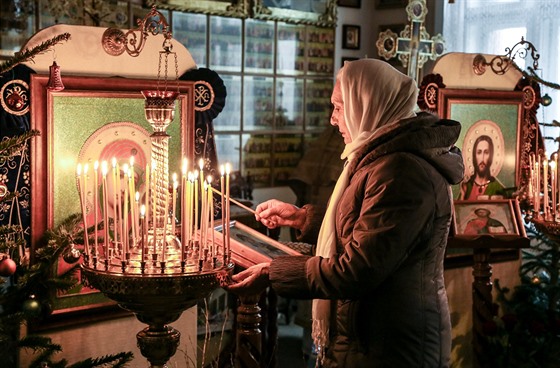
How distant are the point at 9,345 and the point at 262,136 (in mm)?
3904

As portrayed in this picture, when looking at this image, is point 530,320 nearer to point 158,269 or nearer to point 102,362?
point 102,362

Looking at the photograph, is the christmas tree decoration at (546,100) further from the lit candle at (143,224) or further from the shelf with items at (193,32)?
the lit candle at (143,224)

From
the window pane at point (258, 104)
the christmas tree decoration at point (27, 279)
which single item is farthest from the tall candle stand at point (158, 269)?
the window pane at point (258, 104)

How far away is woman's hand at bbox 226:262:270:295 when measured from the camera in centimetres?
219

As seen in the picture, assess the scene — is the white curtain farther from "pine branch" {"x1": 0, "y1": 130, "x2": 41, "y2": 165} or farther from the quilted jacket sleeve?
"pine branch" {"x1": 0, "y1": 130, "x2": 41, "y2": 165}

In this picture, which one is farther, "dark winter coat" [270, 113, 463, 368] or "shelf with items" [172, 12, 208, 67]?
"shelf with items" [172, 12, 208, 67]

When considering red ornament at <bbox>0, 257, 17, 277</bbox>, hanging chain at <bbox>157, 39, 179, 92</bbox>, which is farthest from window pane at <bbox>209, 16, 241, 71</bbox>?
red ornament at <bbox>0, 257, 17, 277</bbox>

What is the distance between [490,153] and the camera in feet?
13.0

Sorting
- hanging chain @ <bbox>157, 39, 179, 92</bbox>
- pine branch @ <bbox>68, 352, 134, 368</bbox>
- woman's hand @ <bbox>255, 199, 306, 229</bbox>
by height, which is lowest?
pine branch @ <bbox>68, 352, 134, 368</bbox>

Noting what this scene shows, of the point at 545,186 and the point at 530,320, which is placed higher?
the point at 545,186

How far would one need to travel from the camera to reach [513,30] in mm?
5344

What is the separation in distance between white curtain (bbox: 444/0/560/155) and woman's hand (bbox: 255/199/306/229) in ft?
8.71

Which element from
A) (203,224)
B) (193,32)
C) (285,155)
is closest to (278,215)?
(203,224)

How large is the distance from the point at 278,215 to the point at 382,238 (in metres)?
0.62
